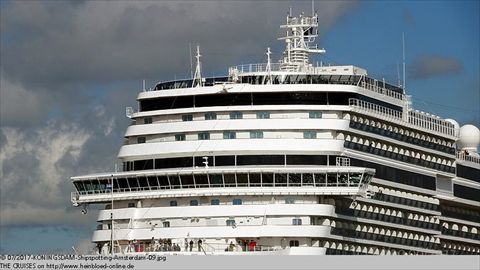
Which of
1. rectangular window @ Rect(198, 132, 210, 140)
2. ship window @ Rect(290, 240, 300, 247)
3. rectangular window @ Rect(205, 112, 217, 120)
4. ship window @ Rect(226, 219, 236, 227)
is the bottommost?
ship window @ Rect(290, 240, 300, 247)

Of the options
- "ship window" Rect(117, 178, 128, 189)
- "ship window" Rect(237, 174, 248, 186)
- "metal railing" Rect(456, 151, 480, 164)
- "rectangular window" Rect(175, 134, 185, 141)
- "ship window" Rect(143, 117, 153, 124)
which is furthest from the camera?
"metal railing" Rect(456, 151, 480, 164)

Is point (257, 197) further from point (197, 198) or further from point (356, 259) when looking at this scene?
point (356, 259)

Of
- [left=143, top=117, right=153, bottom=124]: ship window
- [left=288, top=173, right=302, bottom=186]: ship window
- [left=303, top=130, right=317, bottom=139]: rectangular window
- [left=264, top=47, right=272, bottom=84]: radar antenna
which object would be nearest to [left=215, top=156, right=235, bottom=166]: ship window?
[left=288, top=173, right=302, bottom=186]: ship window

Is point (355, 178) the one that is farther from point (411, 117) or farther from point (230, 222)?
point (411, 117)

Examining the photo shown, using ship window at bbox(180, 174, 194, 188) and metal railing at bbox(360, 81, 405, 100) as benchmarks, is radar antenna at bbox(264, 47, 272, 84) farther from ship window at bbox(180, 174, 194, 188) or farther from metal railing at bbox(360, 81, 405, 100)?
ship window at bbox(180, 174, 194, 188)

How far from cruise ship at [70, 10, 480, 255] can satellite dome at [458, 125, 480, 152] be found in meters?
20.8

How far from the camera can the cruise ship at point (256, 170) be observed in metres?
85.6

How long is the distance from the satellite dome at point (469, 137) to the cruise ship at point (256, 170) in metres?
20.8

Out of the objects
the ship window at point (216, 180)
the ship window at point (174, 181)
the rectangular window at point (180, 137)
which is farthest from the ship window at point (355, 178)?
the rectangular window at point (180, 137)

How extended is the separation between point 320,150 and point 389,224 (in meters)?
11.5

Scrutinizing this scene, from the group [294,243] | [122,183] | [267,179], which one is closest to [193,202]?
[267,179]

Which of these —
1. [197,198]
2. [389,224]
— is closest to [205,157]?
[197,198]

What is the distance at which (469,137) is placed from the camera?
11844 cm

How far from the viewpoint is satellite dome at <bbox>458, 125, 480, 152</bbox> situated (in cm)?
11831
